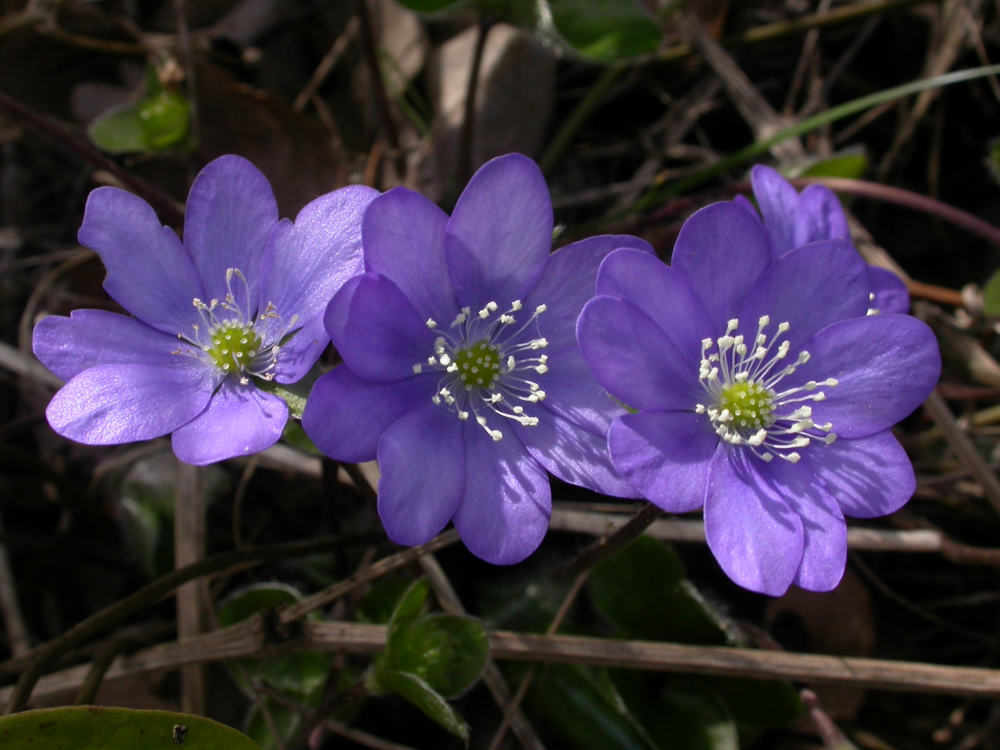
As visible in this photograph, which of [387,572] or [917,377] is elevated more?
[917,377]

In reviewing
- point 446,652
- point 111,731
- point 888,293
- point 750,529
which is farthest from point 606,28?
point 111,731

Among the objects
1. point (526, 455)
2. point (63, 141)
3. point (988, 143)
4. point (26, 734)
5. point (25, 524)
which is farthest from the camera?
point (988, 143)

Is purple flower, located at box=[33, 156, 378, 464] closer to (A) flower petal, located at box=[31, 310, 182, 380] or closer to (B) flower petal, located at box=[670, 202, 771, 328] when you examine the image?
(A) flower petal, located at box=[31, 310, 182, 380]

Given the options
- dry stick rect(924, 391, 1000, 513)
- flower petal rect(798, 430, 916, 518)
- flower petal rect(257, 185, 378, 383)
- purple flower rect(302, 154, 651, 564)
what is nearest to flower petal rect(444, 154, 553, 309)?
purple flower rect(302, 154, 651, 564)

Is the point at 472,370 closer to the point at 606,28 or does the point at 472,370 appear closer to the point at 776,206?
the point at 776,206

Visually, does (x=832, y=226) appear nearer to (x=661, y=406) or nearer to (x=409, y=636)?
(x=661, y=406)

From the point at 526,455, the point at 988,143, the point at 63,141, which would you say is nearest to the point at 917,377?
the point at 526,455

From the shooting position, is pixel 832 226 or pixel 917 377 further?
pixel 832 226
